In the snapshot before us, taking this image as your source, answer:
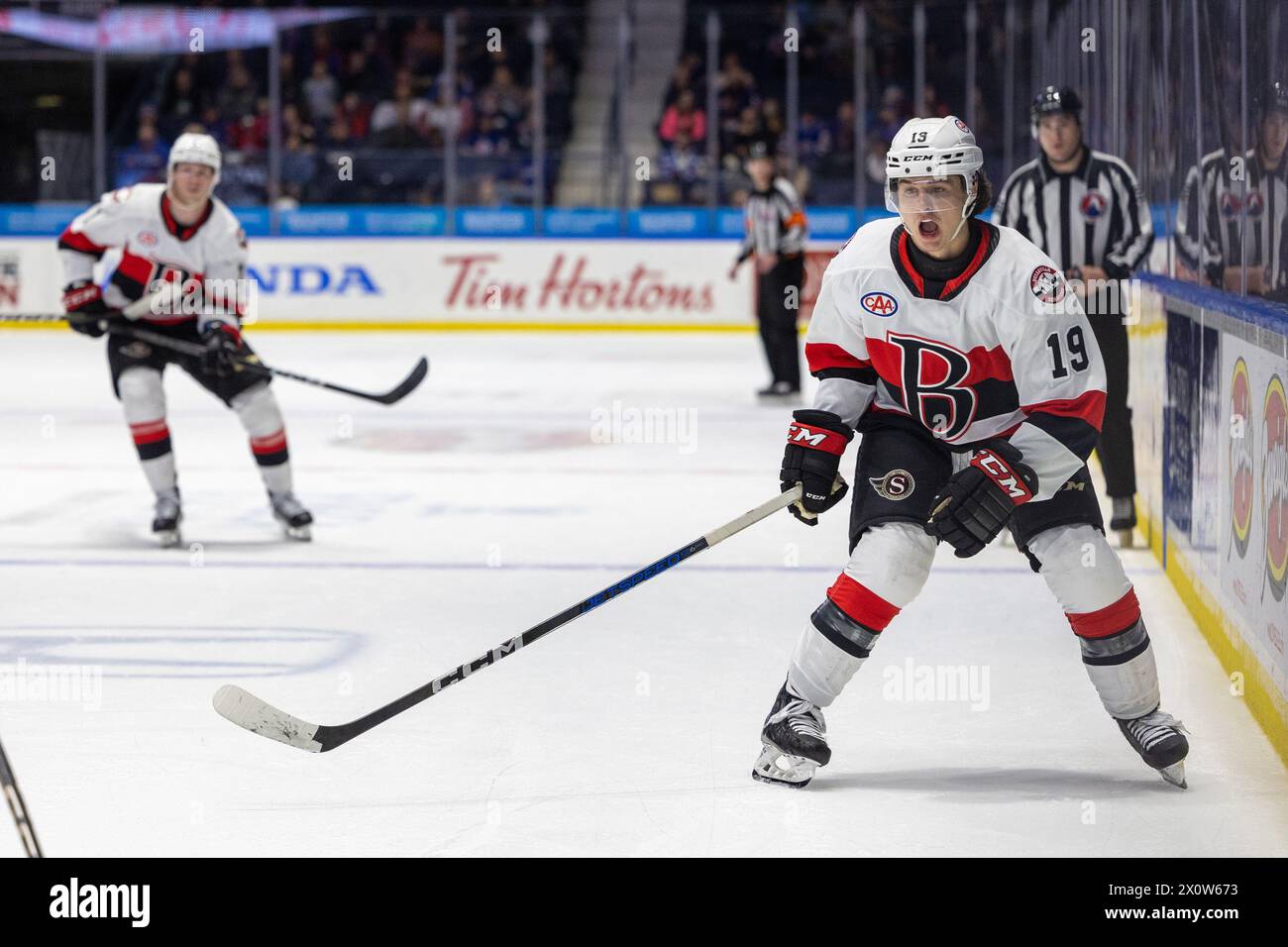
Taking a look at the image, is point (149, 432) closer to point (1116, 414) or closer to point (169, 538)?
point (169, 538)

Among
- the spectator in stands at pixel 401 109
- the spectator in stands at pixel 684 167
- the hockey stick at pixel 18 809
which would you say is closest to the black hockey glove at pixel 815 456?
the hockey stick at pixel 18 809

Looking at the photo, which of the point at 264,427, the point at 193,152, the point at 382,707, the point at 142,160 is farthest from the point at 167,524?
the point at 142,160

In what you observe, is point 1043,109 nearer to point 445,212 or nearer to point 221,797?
point 221,797

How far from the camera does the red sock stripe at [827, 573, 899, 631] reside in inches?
117

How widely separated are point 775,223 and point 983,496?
6.74 metres

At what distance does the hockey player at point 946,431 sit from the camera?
2.88m

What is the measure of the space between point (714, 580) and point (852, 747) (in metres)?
1.67

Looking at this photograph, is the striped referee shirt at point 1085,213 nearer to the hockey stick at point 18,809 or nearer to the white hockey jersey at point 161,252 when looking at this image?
the white hockey jersey at point 161,252

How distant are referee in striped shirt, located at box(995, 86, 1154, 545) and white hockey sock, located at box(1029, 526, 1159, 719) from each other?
220cm

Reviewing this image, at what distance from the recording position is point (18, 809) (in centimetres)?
245

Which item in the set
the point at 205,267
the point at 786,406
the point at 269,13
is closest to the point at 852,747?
the point at 205,267

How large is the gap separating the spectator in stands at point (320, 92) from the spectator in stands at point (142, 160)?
125 cm

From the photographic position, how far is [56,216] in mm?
13047

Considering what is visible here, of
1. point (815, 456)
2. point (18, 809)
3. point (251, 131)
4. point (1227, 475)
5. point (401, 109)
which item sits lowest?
point (18, 809)
